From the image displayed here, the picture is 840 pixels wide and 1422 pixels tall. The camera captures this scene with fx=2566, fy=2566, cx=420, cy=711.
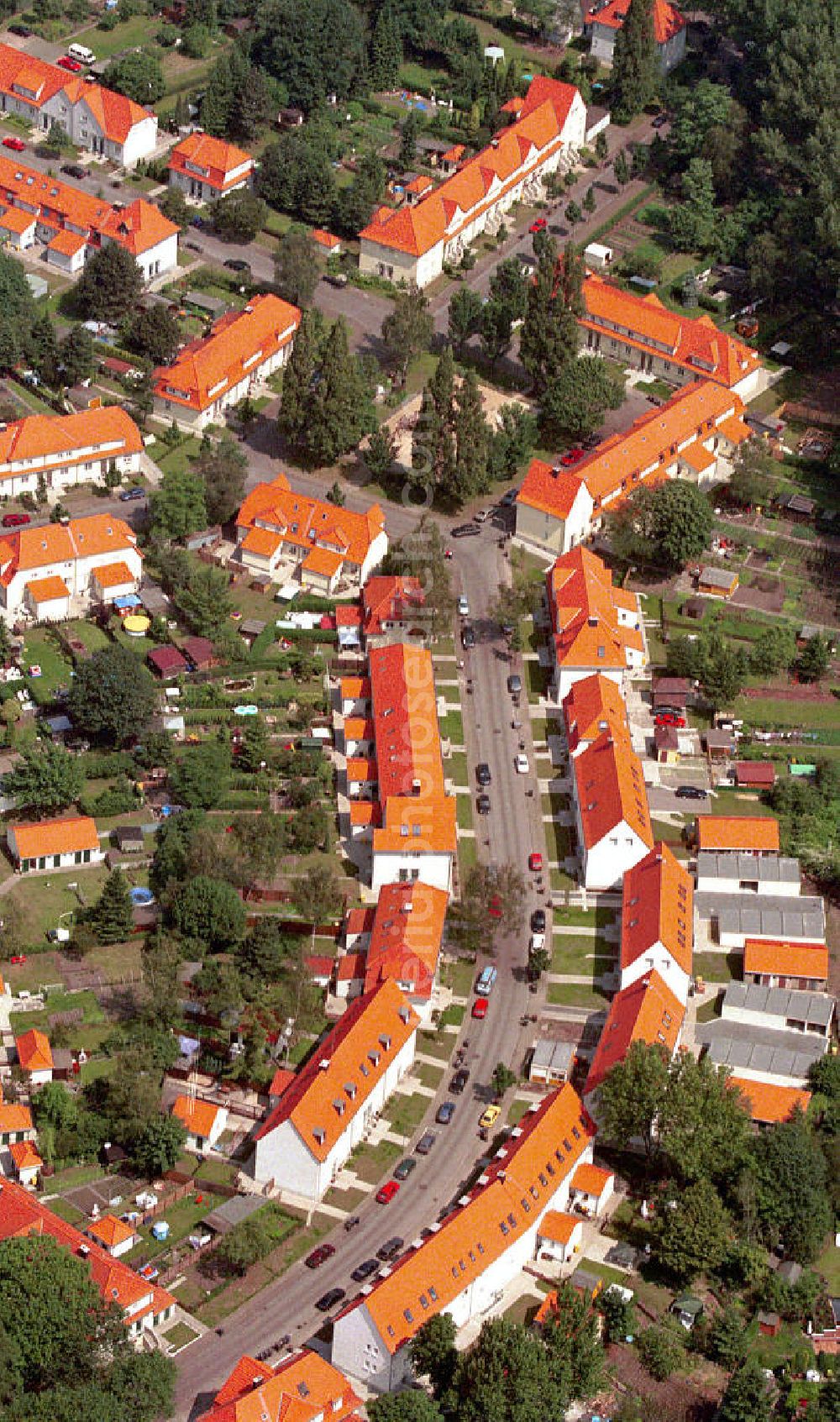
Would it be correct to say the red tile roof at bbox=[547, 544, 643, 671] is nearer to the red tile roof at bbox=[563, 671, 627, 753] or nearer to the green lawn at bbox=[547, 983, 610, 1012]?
the red tile roof at bbox=[563, 671, 627, 753]

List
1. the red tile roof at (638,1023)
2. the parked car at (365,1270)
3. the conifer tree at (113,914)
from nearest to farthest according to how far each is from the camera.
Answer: the parked car at (365,1270) < the red tile roof at (638,1023) < the conifer tree at (113,914)

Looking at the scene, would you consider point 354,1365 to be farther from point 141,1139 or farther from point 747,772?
point 747,772

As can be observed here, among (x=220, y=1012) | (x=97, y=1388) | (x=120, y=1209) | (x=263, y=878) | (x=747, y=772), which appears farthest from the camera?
(x=747, y=772)

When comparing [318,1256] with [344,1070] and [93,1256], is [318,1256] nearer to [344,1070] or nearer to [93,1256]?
[344,1070]

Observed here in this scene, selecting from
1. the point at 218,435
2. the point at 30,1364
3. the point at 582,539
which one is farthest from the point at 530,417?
the point at 30,1364

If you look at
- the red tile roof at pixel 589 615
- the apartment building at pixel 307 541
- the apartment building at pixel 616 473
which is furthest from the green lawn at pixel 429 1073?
the apartment building at pixel 616 473

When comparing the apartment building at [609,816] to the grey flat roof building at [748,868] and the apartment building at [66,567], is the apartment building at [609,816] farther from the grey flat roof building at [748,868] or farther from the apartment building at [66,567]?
the apartment building at [66,567]
